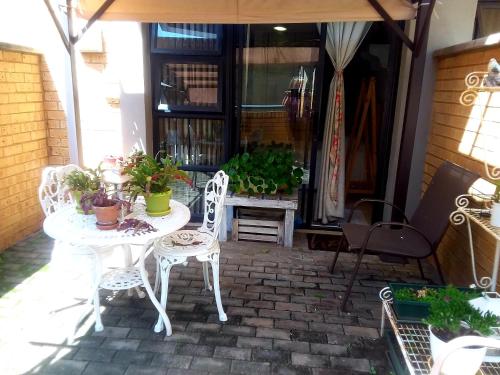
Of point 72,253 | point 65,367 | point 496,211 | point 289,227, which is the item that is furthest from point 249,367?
point 289,227

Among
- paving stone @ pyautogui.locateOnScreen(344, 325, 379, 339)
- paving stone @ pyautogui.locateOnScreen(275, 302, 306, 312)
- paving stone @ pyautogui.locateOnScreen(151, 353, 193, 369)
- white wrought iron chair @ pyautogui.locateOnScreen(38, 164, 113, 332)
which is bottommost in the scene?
paving stone @ pyautogui.locateOnScreen(151, 353, 193, 369)

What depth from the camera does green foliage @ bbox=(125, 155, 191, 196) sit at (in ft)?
7.97

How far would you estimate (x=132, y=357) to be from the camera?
7.29 feet

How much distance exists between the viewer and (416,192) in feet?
12.4

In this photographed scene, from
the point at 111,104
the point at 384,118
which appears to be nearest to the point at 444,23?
the point at 384,118

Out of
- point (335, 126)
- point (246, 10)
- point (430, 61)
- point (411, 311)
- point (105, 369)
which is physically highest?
point (246, 10)

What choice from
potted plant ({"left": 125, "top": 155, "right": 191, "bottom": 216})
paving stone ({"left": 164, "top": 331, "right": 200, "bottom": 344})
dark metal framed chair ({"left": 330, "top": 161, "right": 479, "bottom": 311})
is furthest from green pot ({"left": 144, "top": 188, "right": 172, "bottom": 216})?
dark metal framed chair ({"left": 330, "top": 161, "right": 479, "bottom": 311})

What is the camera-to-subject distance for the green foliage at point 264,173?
3.83 m

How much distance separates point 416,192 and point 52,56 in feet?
12.6

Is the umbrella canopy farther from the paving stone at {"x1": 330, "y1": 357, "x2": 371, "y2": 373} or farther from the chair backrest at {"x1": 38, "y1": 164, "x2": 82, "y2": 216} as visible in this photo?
the paving stone at {"x1": 330, "y1": 357, "x2": 371, "y2": 373}

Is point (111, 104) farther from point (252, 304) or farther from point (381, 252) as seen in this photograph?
point (381, 252)

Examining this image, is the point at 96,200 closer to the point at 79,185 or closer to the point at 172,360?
the point at 79,185

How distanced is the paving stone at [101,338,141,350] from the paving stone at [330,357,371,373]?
1.16 metres

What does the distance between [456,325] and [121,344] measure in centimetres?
181
